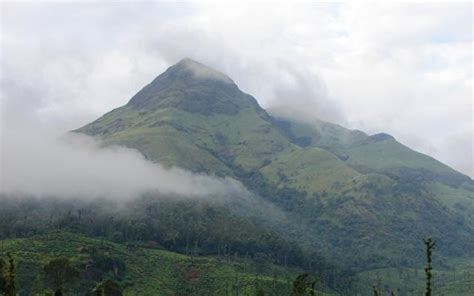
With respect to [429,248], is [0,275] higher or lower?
lower

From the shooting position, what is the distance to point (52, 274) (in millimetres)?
188125

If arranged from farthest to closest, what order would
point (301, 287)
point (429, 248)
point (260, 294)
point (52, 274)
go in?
point (52, 274) < point (260, 294) < point (301, 287) < point (429, 248)

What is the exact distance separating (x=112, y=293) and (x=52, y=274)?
27.0 metres

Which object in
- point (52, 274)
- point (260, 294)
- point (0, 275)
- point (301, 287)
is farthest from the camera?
point (52, 274)

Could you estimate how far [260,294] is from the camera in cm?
16950

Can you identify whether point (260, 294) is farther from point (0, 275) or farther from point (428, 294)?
point (428, 294)

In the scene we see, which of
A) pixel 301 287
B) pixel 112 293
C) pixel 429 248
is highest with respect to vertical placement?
pixel 429 248

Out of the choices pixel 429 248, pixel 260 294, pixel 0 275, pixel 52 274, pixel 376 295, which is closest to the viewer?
pixel 429 248

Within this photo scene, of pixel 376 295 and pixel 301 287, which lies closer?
pixel 376 295

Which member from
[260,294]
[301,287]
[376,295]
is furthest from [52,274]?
[376,295]

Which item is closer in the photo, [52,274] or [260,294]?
[260,294]

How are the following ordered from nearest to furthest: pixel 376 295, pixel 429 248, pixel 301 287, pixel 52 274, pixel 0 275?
1. pixel 429 248
2. pixel 376 295
3. pixel 301 287
4. pixel 0 275
5. pixel 52 274

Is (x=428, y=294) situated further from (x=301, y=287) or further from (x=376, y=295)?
(x=301, y=287)

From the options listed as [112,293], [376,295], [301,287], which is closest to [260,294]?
[112,293]
